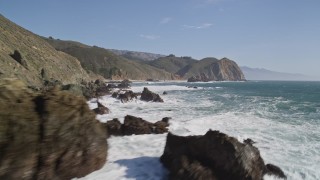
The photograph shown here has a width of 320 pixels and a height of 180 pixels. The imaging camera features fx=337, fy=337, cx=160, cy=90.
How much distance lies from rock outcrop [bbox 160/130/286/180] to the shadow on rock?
333 millimetres

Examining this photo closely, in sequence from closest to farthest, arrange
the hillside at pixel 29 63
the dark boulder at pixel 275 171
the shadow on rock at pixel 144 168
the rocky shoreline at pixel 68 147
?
the rocky shoreline at pixel 68 147, the shadow on rock at pixel 144 168, the dark boulder at pixel 275 171, the hillside at pixel 29 63

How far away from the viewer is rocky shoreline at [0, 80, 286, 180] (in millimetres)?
9344

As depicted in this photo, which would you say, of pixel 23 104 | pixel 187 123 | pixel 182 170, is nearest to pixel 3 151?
pixel 23 104

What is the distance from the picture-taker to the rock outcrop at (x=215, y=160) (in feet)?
34.7

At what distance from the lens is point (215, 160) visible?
1100 cm

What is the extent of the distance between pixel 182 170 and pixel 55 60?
68.3 m

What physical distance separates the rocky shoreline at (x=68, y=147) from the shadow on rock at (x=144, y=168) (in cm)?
35

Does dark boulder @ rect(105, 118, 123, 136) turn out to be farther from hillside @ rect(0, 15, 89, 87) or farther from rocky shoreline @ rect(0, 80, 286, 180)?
hillside @ rect(0, 15, 89, 87)

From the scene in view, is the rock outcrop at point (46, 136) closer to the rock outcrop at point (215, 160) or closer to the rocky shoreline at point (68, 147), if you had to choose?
the rocky shoreline at point (68, 147)

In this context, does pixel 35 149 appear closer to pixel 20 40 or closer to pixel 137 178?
pixel 137 178

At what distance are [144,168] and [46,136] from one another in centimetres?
367

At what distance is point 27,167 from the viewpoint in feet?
30.5

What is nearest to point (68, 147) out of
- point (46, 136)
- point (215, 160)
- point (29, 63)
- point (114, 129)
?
point (46, 136)

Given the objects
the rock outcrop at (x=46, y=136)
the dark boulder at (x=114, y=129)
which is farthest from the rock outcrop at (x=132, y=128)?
the rock outcrop at (x=46, y=136)
